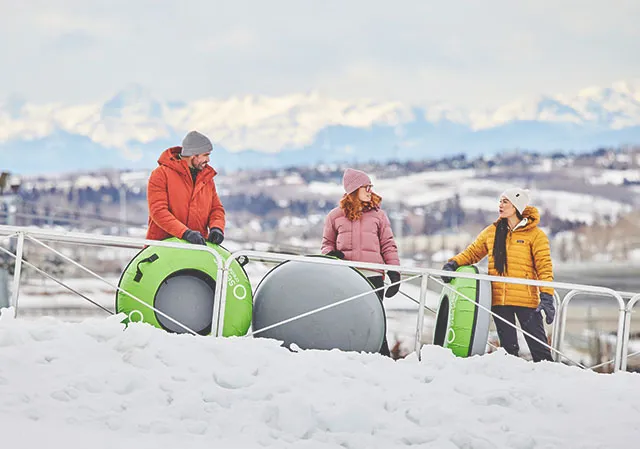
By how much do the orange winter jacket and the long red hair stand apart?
1.04 meters

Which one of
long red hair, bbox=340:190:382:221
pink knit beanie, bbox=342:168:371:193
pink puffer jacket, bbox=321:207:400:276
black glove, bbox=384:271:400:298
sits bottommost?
black glove, bbox=384:271:400:298

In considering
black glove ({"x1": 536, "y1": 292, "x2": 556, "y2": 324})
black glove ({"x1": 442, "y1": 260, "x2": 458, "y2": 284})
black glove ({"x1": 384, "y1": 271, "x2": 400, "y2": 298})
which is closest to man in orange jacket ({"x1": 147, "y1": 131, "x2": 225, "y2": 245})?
black glove ({"x1": 384, "y1": 271, "x2": 400, "y2": 298})

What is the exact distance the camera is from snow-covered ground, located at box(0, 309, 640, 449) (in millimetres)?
6012

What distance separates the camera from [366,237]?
8836mm

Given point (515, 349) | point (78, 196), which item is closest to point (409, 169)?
point (78, 196)

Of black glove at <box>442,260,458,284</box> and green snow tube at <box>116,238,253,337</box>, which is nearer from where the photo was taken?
green snow tube at <box>116,238,253,337</box>

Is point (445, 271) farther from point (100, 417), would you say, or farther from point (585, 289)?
→ point (100, 417)

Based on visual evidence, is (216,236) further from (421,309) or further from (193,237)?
(421,309)

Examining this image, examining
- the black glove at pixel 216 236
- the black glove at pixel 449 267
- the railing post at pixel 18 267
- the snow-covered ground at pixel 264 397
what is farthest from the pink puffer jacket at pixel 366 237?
the railing post at pixel 18 267

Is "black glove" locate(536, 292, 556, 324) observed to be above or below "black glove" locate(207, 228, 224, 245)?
below

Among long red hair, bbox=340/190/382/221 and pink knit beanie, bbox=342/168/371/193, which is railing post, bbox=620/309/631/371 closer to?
long red hair, bbox=340/190/382/221

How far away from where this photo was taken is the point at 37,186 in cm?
16288

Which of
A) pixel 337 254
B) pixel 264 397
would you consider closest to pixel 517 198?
pixel 337 254

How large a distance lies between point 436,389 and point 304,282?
168cm
